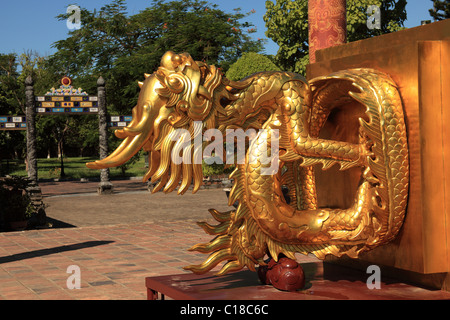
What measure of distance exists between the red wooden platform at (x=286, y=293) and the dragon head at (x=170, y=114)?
58 cm

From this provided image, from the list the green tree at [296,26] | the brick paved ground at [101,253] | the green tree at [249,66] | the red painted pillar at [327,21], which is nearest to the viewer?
the brick paved ground at [101,253]

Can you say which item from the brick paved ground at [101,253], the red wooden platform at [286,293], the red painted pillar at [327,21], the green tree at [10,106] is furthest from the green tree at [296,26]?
the red wooden platform at [286,293]

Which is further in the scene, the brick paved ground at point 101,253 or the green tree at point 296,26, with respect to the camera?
the green tree at point 296,26

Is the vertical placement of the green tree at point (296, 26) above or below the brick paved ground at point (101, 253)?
above

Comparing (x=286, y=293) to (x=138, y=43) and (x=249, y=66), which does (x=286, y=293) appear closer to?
(x=249, y=66)

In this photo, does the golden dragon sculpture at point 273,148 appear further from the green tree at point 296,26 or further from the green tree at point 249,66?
the green tree at point 296,26

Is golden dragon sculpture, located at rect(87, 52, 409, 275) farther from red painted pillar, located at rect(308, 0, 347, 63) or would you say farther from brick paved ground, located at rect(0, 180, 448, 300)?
red painted pillar, located at rect(308, 0, 347, 63)

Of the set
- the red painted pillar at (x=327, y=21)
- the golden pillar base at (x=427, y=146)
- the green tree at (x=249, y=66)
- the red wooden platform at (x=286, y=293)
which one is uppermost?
the green tree at (x=249, y=66)

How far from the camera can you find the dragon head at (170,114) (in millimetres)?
3008

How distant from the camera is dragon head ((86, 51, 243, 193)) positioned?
301 centimetres

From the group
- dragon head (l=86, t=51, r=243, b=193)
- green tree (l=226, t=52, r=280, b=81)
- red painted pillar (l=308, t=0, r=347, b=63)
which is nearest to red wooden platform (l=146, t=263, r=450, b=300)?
dragon head (l=86, t=51, r=243, b=193)

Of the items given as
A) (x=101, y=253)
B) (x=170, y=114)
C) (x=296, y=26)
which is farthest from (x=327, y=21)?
(x=296, y=26)

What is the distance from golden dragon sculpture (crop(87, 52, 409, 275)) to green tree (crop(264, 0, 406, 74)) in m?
16.1
